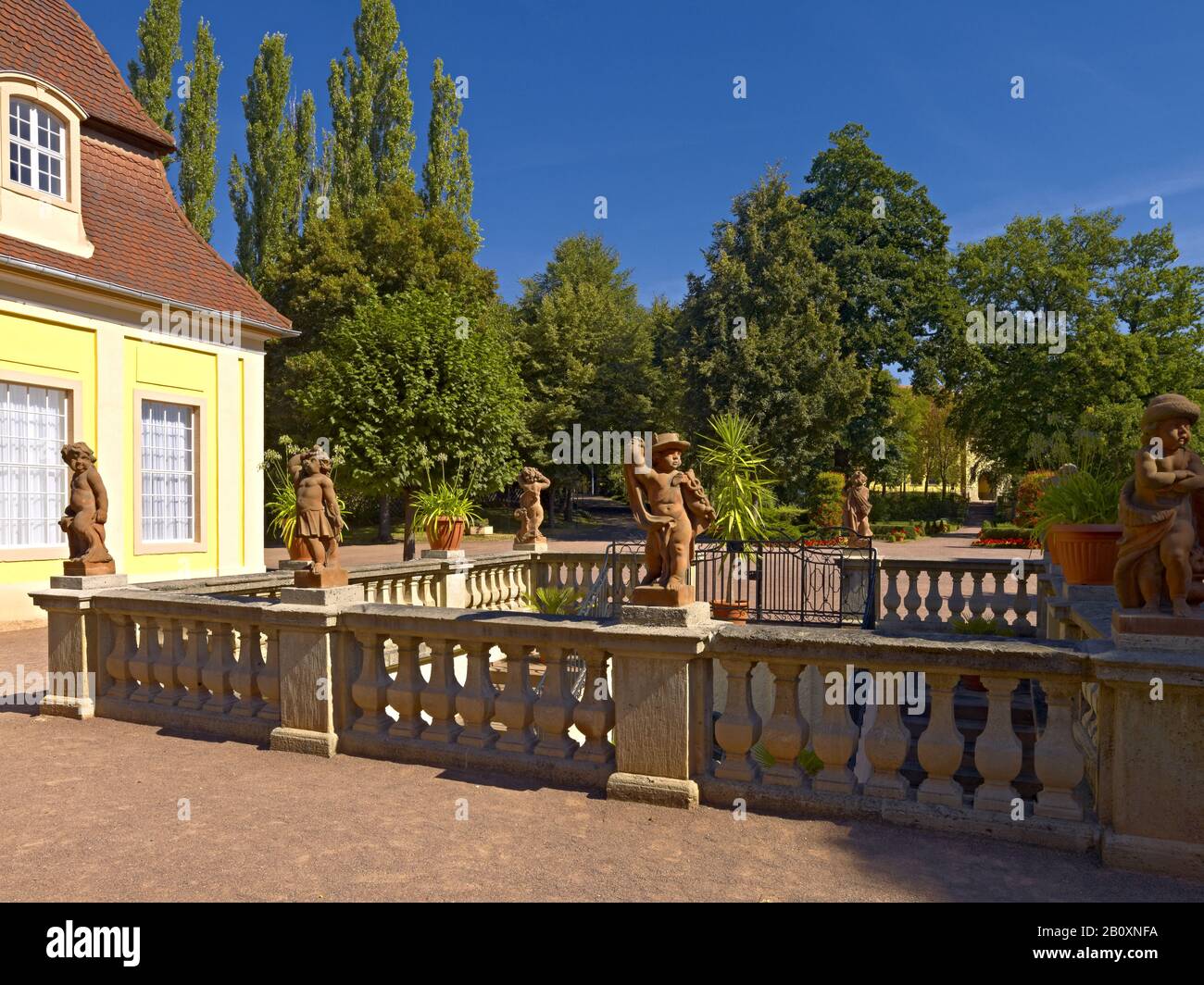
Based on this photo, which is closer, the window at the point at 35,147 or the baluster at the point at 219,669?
the baluster at the point at 219,669

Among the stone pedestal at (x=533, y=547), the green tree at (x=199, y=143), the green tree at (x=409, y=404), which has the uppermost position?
the green tree at (x=199, y=143)

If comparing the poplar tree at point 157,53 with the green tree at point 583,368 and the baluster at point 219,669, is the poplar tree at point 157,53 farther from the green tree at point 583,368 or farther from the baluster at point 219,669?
the baluster at point 219,669

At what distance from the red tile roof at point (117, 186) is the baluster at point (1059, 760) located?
46.2ft

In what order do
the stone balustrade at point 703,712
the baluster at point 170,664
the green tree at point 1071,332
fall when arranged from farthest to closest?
1. the green tree at point 1071,332
2. the baluster at point 170,664
3. the stone balustrade at point 703,712

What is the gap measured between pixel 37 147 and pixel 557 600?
10.8 meters

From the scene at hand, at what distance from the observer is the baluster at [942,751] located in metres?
4.23

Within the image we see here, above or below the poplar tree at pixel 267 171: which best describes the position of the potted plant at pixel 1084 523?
below

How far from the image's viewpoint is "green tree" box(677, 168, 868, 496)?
1139 inches

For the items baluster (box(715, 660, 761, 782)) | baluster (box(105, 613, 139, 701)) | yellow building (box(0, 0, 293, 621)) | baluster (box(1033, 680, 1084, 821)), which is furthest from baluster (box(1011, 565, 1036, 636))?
yellow building (box(0, 0, 293, 621))

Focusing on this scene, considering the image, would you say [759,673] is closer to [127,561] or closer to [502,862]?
[502,862]

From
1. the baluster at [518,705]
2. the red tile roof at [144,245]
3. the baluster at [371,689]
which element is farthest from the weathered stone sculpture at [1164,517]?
the red tile roof at [144,245]

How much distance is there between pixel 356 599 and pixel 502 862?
2.63m

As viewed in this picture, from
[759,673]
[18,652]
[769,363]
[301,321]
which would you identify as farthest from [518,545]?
[301,321]

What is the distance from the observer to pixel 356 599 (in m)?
5.95
